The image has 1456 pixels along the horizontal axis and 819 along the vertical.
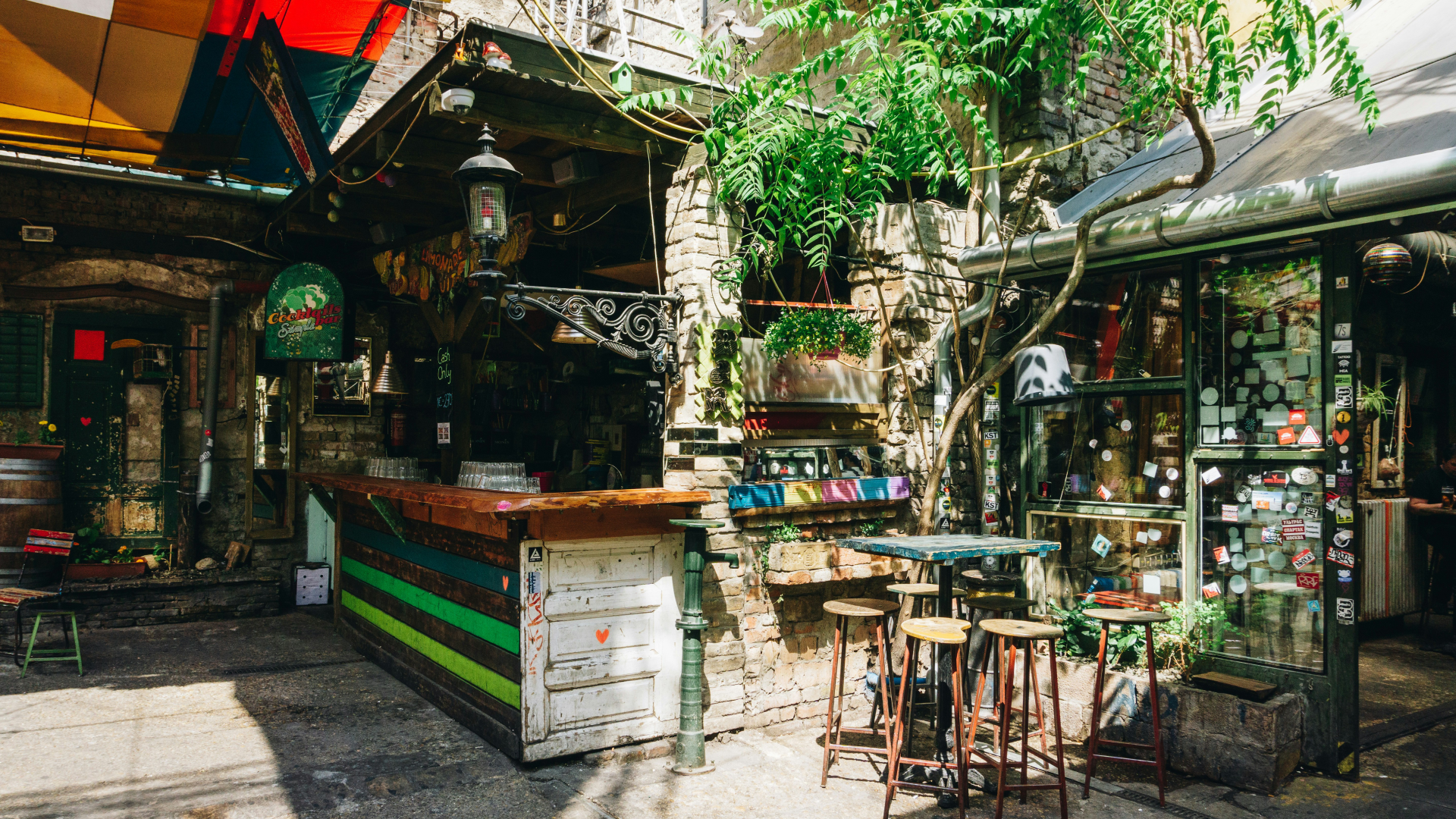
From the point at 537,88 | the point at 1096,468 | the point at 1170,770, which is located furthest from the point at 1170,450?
the point at 537,88

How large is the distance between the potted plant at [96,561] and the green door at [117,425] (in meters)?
0.09

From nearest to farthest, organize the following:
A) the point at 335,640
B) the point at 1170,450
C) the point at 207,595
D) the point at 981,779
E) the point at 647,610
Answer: the point at 981,779 → the point at 647,610 → the point at 1170,450 → the point at 335,640 → the point at 207,595

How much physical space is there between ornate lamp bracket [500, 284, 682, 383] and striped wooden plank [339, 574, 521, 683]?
6.21 ft

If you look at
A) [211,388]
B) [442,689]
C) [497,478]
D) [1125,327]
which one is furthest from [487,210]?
[211,388]

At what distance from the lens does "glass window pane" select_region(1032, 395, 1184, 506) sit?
222 inches

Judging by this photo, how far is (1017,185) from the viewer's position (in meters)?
6.77

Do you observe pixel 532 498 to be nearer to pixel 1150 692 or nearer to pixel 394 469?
pixel 394 469

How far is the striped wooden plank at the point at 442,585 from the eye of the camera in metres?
5.01

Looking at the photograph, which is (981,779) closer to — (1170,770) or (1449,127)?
(1170,770)

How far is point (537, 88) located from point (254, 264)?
216 inches

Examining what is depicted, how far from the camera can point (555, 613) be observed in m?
4.89

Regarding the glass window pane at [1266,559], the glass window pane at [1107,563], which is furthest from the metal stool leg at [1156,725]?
the glass window pane at [1107,563]

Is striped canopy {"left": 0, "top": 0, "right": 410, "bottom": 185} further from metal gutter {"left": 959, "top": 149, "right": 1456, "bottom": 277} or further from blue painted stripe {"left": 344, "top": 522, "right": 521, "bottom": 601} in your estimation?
metal gutter {"left": 959, "top": 149, "right": 1456, "bottom": 277}

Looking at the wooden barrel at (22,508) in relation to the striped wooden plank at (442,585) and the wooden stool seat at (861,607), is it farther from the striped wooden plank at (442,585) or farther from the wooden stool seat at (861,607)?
the wooden stool seat at (861,607)
